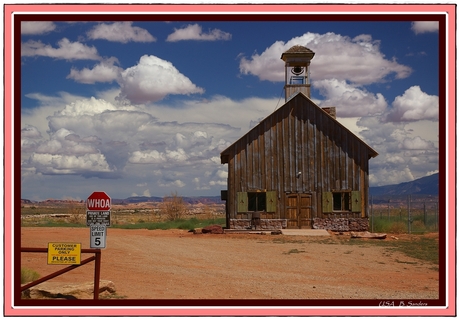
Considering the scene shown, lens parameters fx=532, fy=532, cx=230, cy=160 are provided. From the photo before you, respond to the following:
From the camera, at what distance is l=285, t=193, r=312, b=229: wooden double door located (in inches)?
1119

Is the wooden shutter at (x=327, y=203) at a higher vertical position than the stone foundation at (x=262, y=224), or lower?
higher

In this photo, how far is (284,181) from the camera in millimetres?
28500

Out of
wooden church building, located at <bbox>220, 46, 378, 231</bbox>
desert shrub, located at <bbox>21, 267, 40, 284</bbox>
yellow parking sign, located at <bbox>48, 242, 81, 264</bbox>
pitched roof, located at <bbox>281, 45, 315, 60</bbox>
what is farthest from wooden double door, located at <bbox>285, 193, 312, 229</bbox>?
yellow parking sign, located at <bbox>48, 242, 81, 264</bbox>

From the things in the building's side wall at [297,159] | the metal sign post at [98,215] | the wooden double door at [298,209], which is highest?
the building's side wall at [297,159]

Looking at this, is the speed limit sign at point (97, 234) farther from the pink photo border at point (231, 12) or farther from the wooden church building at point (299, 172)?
the wooden church building at point (299, 172)

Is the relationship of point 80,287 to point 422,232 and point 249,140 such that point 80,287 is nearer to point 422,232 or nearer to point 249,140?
point 249,140

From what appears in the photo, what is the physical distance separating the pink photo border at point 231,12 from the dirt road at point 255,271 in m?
2.69

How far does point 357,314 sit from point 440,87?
154 inches

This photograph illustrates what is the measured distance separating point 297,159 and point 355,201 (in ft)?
12.5

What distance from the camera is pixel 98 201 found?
372 inches

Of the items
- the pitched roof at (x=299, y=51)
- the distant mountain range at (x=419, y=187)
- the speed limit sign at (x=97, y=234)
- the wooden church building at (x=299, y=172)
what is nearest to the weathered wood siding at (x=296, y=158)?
the wooden church building at (x=299, y=172)

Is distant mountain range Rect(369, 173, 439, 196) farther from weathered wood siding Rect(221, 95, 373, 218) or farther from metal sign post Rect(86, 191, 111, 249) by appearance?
metal sign post Rect(86, 191, 111, 249)

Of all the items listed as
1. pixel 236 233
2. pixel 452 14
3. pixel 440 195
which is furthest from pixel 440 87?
pixel 236 233

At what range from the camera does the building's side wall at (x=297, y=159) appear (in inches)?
1122
